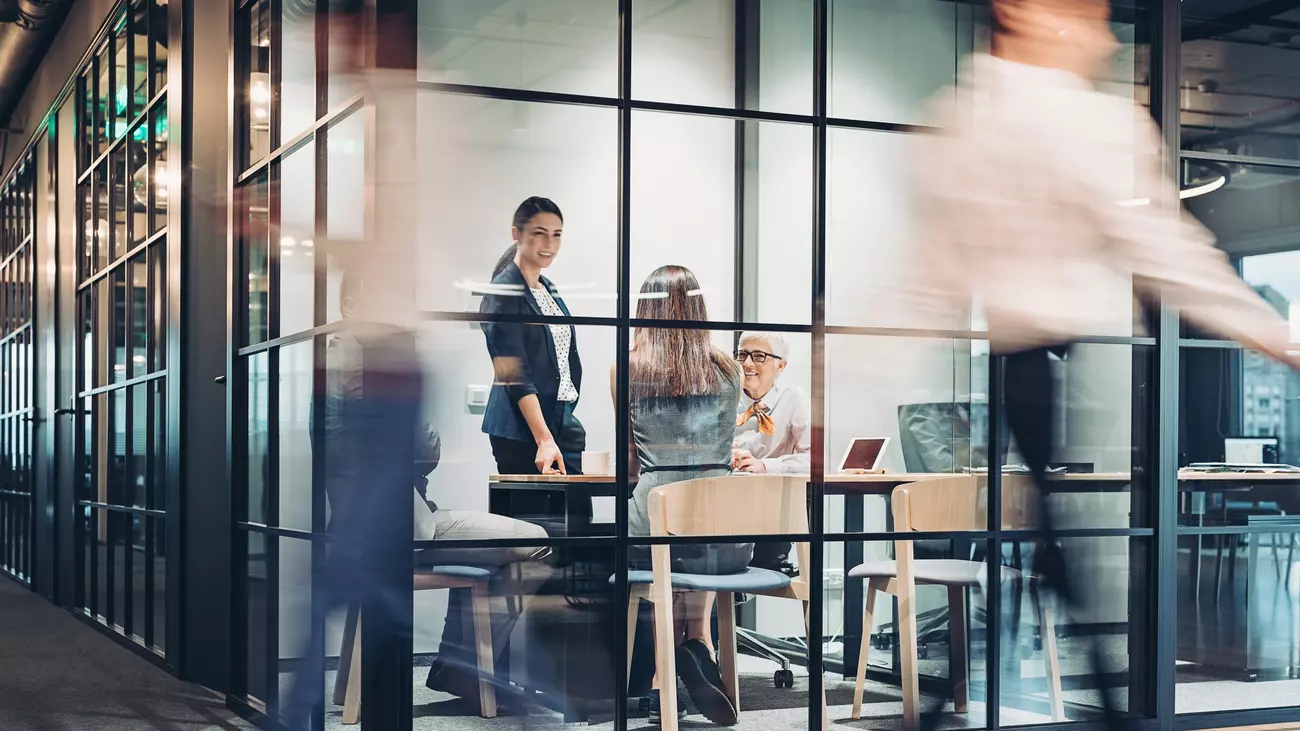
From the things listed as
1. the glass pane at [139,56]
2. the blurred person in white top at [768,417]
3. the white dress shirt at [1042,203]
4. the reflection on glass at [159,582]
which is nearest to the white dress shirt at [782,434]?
the blurred person in white top at [768,417]

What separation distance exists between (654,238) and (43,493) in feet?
16.7

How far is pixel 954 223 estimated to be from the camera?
82 cm

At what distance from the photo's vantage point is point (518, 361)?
109 inches

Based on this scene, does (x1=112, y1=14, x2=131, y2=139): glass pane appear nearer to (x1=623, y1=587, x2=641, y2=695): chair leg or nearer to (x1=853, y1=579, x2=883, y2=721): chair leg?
(x1=623, y1=587, x2=641, y2=695): chair leg

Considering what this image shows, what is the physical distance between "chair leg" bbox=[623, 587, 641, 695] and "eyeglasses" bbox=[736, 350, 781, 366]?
1.87 feet

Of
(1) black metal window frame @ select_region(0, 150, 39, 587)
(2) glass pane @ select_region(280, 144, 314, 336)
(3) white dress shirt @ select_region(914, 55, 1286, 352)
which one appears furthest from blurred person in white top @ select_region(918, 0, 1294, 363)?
(1) black metal window frame @ select_region(0, 150, 39, 587)

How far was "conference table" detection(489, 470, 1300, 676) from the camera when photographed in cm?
274

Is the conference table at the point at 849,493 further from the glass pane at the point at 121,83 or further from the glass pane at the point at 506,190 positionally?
the glass pane at the point at 121,83

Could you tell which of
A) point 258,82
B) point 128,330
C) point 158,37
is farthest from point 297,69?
point 128,330

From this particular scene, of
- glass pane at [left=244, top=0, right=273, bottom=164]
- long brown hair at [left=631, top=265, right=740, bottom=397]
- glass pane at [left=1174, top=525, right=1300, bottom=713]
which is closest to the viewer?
long brown hair at [left=631, top=265, right=740, bottom=397]

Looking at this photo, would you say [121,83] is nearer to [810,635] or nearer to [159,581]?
[159,581]

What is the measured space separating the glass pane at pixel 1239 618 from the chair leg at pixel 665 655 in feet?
4.14

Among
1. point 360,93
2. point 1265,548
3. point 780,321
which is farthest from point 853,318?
point 1265,548

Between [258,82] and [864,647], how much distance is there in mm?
2124
